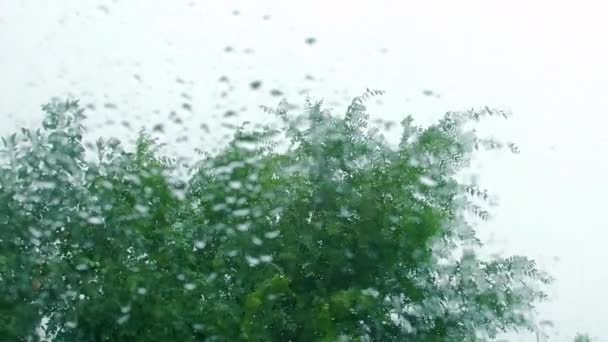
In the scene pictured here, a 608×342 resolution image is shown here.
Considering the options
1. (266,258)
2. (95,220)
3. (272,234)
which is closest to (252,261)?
(266,258)

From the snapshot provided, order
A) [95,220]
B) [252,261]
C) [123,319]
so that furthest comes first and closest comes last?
[252,261], [95,220], [123,319]

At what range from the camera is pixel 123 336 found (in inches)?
305

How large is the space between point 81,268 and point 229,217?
1376 mm

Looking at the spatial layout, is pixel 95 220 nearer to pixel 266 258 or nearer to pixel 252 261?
pixel 252 261

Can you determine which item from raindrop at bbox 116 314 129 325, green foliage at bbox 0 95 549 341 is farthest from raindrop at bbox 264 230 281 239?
raindrop at bbox 116 314 129 325

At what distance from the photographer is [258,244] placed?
8.04m

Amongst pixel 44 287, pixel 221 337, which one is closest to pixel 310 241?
pixel 221 337

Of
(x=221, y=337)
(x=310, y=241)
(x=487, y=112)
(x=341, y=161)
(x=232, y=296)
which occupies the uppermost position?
(x=487, y=112)

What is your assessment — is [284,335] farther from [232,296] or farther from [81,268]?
[81,268]

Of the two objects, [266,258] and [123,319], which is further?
[266,258]

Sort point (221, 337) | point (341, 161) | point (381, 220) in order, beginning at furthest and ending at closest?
point (341, 161), point (381, 220), point (221, 337)

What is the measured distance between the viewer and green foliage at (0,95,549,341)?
7500 mm

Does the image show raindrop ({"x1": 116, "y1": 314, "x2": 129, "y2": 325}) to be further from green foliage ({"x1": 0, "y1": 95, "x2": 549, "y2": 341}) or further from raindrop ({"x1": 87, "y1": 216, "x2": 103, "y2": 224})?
raindrop ({"x1": 87, "y1": 216, "x2": 103, "y2": 224})

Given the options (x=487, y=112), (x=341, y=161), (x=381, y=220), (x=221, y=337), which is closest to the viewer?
(x=221, y=337)
